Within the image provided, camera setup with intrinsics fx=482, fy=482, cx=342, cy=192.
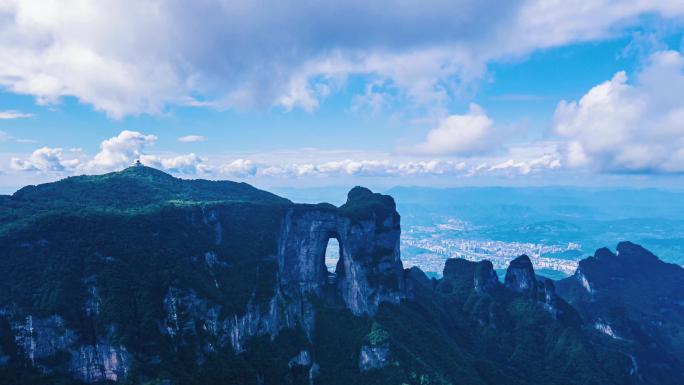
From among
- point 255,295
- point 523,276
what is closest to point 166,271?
point 255,295

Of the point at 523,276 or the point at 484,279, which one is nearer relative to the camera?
the point at 484,279

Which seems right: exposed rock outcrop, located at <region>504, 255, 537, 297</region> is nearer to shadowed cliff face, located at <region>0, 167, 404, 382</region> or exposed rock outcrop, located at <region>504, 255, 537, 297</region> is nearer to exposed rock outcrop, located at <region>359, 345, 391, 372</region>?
shadowed cliff face, located at <region>0, 167, 404, 382</region>

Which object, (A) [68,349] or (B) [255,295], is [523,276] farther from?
(A) [68,349]

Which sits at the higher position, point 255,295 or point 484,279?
point 255,295

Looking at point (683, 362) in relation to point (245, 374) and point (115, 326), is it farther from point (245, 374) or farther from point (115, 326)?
point (115, 326)

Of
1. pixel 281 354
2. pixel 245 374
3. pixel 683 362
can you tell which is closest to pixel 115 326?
pixel 245 374

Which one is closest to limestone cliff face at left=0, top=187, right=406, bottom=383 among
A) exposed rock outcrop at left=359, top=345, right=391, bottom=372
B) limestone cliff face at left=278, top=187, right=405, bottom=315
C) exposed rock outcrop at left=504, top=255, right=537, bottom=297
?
limestone cliff face at left=278, top=187, right=405, bottom=315

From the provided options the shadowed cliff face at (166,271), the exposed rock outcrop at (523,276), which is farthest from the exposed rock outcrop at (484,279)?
the shadowed cliff face at (166,271)

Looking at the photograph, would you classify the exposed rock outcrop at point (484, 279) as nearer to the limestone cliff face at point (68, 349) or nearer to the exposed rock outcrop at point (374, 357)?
the exposed rock outcrop at point (374, 357)
